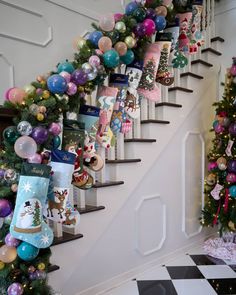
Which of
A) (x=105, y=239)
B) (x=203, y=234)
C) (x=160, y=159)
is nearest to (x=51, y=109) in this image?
(x=105, y=239)

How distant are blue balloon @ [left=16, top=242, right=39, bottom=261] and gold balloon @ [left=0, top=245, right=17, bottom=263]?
0.02 metres

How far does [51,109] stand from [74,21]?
5.50ft

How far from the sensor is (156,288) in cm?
198

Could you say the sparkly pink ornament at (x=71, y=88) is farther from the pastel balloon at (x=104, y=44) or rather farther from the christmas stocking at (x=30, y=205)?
the christmas stocking at (x=30, y=205)

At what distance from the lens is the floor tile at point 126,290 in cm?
191

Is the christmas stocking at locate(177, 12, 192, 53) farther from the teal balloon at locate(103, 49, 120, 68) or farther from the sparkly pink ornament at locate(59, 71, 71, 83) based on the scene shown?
the sparkly pink ornament at locate(59, 71, 71, 83)

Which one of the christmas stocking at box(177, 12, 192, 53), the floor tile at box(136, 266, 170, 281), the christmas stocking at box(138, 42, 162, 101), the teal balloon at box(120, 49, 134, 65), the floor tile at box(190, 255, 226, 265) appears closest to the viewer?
the teal balloon at box(120, 49, 134, 65)

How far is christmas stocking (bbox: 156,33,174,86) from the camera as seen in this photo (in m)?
1.52

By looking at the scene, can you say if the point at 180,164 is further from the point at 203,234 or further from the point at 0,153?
the point at 0,153

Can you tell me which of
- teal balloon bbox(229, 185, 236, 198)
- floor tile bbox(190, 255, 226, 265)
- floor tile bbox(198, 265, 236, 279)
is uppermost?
teal balloon bbox(229, 185, 236, 198)

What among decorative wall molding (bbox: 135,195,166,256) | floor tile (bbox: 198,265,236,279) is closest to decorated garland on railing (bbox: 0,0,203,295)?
decorative wall molding (bbox: 135,195,166,256)

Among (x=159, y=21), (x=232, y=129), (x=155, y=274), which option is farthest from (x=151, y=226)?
(x=159, y=21)

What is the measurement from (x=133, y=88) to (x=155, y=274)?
1.54 meters

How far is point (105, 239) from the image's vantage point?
1.92 m
